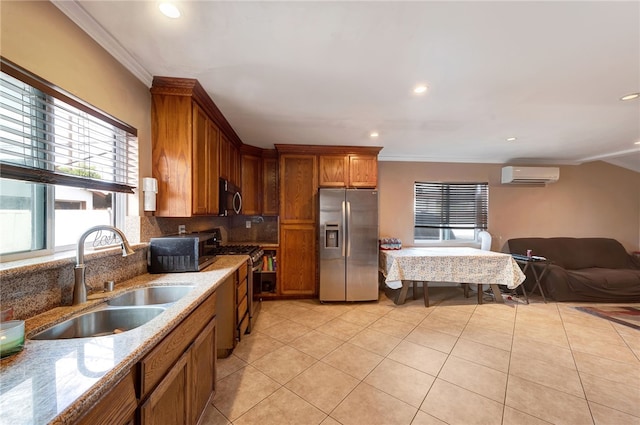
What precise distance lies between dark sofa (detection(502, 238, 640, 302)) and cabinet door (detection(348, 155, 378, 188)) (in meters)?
2.92

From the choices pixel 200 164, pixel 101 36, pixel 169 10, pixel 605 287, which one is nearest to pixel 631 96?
pixel 605 287

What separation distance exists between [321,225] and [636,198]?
6267 millimetres

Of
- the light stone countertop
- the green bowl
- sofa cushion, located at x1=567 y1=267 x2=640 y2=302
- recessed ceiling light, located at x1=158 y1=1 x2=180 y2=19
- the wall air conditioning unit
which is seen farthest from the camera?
the wall air conditioning unit

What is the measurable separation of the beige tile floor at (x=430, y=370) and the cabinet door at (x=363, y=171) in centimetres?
187

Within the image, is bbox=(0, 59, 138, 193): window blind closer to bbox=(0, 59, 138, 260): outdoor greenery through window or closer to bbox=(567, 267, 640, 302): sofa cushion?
bbox=(0, 59, 138, 260): outdoor greenery through window

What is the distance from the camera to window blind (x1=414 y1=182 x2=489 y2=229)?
14.3 ft

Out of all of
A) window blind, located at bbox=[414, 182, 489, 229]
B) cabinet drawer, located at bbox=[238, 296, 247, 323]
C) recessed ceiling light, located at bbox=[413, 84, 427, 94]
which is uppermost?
recessed ceiling light, located at bbox=[413, 84, 427, 94]

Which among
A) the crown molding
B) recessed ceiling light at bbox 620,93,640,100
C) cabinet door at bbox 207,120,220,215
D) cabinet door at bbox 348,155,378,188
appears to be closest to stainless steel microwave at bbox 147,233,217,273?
cabinet door at bbox 207,120,220,215

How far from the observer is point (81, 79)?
4.43 ft

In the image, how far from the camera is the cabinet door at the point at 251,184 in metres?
3.65

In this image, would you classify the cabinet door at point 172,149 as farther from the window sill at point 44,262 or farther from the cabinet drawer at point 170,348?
the cabinet drawer at point 170,348

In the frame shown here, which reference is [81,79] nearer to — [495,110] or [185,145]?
[185,145]

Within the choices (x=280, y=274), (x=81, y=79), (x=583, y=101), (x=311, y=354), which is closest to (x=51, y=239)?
(x=81, y=79)

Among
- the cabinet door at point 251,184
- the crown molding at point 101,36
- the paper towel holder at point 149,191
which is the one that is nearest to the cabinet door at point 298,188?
the cabinet door at point 251,184
